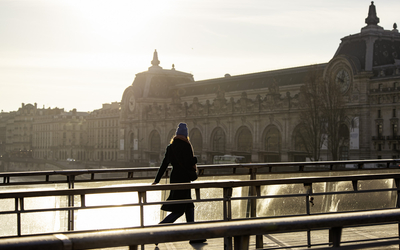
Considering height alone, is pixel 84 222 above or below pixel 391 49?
below

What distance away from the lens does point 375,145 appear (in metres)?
58.7

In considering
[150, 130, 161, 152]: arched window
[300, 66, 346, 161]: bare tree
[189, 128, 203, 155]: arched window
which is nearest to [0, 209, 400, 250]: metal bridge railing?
[300, 66, 346, 161]: bare tree

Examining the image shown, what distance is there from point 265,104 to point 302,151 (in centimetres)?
971

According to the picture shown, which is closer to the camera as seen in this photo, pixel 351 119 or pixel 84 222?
pixel 84 222

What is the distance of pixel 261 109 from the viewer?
70.9 m

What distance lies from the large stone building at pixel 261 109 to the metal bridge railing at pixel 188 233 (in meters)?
54.6

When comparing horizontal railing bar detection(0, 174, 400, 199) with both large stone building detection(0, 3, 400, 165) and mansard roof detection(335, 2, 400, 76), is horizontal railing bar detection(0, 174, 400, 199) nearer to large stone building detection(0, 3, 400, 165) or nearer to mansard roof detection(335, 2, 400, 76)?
large stone building detection(0, 3, 400, 165)

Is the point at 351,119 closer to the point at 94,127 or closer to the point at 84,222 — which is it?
the point at 84,222

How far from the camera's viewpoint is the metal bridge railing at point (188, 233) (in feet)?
11.5

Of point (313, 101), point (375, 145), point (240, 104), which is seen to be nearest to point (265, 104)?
point (240, 104)

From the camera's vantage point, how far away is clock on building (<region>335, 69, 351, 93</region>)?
60.6 metres

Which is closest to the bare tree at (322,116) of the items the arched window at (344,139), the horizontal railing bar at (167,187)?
the arched window at (344,139)

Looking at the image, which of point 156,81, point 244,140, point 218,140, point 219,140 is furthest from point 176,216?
point 156,81

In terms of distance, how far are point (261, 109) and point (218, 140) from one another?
10434mm
